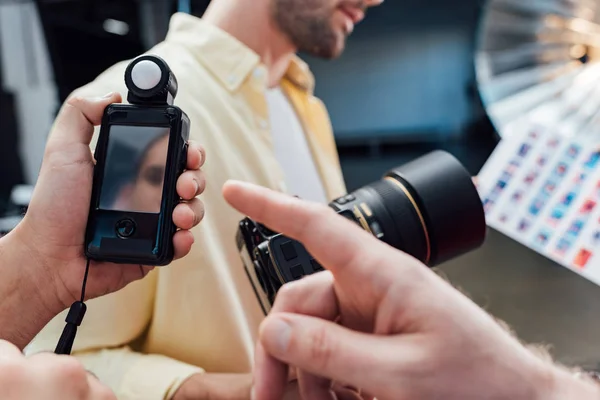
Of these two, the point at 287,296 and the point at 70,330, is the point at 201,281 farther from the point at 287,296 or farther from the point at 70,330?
the point at 287,296

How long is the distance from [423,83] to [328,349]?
262 cm

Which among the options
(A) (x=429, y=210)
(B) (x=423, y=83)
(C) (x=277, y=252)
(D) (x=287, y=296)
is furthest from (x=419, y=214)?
(B) (x=423, y=83)

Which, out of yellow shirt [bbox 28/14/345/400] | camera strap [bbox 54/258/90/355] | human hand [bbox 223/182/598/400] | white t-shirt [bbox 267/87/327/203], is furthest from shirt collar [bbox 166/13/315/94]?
human hand [bbox 223/182/598/400]

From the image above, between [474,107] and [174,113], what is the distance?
2.43 m

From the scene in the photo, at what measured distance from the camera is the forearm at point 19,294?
0.45m

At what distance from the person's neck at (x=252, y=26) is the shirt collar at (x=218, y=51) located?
0.14 ft

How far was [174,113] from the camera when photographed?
1.39ft

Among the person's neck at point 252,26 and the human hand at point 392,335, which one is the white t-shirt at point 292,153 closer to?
the person's neck at point 252,26

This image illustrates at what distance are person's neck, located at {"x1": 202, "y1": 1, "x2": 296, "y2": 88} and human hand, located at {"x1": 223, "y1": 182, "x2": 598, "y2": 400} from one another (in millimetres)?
619

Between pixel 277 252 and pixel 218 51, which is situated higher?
pixel 218 51

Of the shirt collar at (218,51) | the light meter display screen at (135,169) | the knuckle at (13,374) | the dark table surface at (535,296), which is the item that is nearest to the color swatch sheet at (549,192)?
the dark table surface at (535,296)

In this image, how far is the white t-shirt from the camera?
0.91m

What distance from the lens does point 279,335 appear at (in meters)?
0.26

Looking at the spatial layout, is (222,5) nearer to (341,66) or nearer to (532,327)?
(532,327)
